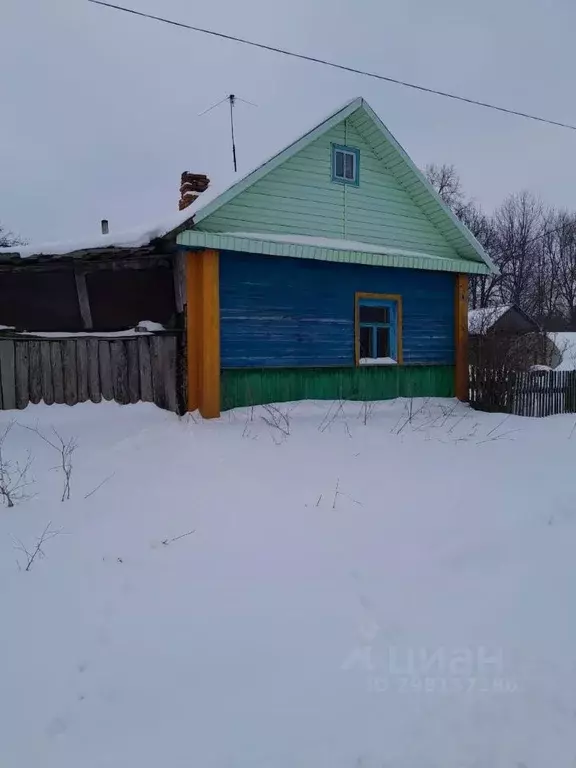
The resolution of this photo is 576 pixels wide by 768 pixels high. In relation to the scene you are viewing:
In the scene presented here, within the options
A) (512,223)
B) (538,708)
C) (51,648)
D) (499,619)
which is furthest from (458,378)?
(512,223)

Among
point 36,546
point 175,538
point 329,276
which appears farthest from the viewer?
point 329,276

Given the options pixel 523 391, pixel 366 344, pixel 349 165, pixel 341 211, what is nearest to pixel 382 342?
pixel 366 344

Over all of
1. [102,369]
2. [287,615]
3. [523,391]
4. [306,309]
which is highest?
[306,309]

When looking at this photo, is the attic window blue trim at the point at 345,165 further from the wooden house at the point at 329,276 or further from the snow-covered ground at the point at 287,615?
the snow-covered ground at the point at 287,615

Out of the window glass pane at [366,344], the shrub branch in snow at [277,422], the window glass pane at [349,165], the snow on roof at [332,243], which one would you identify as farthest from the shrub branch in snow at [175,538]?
the window glass pane at [349,165]

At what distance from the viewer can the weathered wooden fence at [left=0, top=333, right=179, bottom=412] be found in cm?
802

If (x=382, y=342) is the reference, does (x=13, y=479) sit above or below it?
below

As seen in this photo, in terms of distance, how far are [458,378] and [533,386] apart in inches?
57.3

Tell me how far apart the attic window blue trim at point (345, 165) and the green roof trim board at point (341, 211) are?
0.08 meters

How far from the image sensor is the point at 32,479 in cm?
517

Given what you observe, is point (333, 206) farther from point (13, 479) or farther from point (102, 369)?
point (13, 479)

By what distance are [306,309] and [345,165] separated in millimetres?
2880

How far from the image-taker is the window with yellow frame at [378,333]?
9.79 m

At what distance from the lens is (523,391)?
1030 cm
